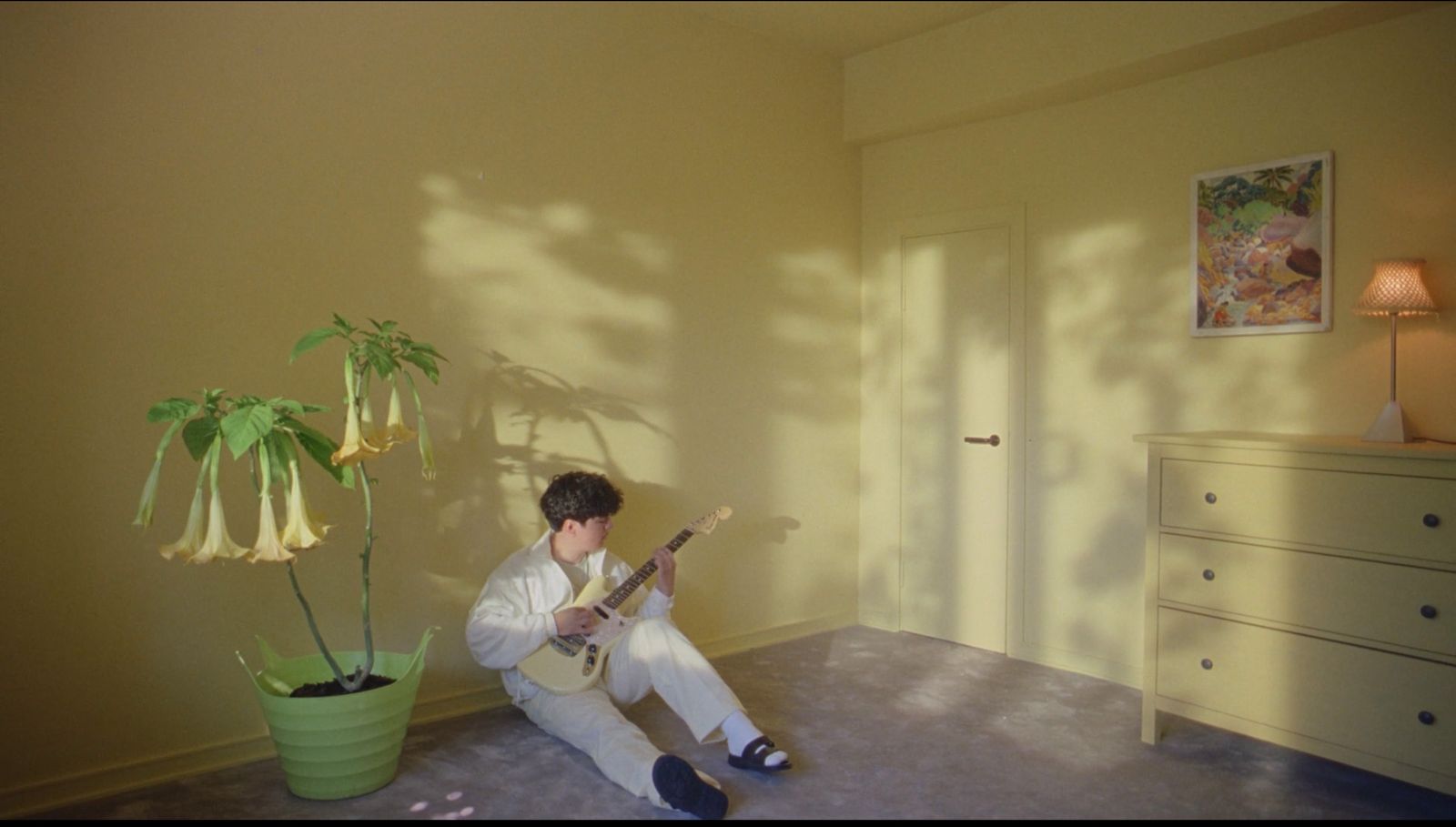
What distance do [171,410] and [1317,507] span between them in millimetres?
3134

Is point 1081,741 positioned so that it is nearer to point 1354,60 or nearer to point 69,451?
point 1354,60

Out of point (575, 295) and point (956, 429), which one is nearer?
point (575, 295)

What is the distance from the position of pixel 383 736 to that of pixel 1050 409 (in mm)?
2836

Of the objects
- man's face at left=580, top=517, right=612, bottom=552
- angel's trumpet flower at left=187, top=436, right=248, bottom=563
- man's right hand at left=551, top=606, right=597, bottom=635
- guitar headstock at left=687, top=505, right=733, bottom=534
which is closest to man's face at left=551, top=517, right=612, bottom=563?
man's face at left=580, top=517, right=612, bottom=552

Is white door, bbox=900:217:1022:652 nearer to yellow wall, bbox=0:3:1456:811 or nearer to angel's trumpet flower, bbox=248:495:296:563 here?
yellow wall, bbox=0:3:1456:811

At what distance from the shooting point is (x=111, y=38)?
2963 mm

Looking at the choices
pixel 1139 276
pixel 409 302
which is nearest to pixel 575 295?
pixel 409 302

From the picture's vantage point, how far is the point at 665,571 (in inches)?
136

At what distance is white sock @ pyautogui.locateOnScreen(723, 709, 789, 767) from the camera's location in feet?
10.1

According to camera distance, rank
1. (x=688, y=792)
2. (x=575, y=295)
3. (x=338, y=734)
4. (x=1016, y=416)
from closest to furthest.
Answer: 1. (x=688, y=792)
2. (x=338, y=734)
3. (x=575, y=295)
4. (x=1016, y=416)

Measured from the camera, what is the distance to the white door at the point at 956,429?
4.53 metres

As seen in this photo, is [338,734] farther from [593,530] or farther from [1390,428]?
[1390,428]

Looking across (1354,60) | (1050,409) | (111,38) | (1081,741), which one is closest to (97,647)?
(111,38)

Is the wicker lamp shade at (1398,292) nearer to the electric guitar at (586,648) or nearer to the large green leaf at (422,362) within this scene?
the electric guitar at (586,648)
